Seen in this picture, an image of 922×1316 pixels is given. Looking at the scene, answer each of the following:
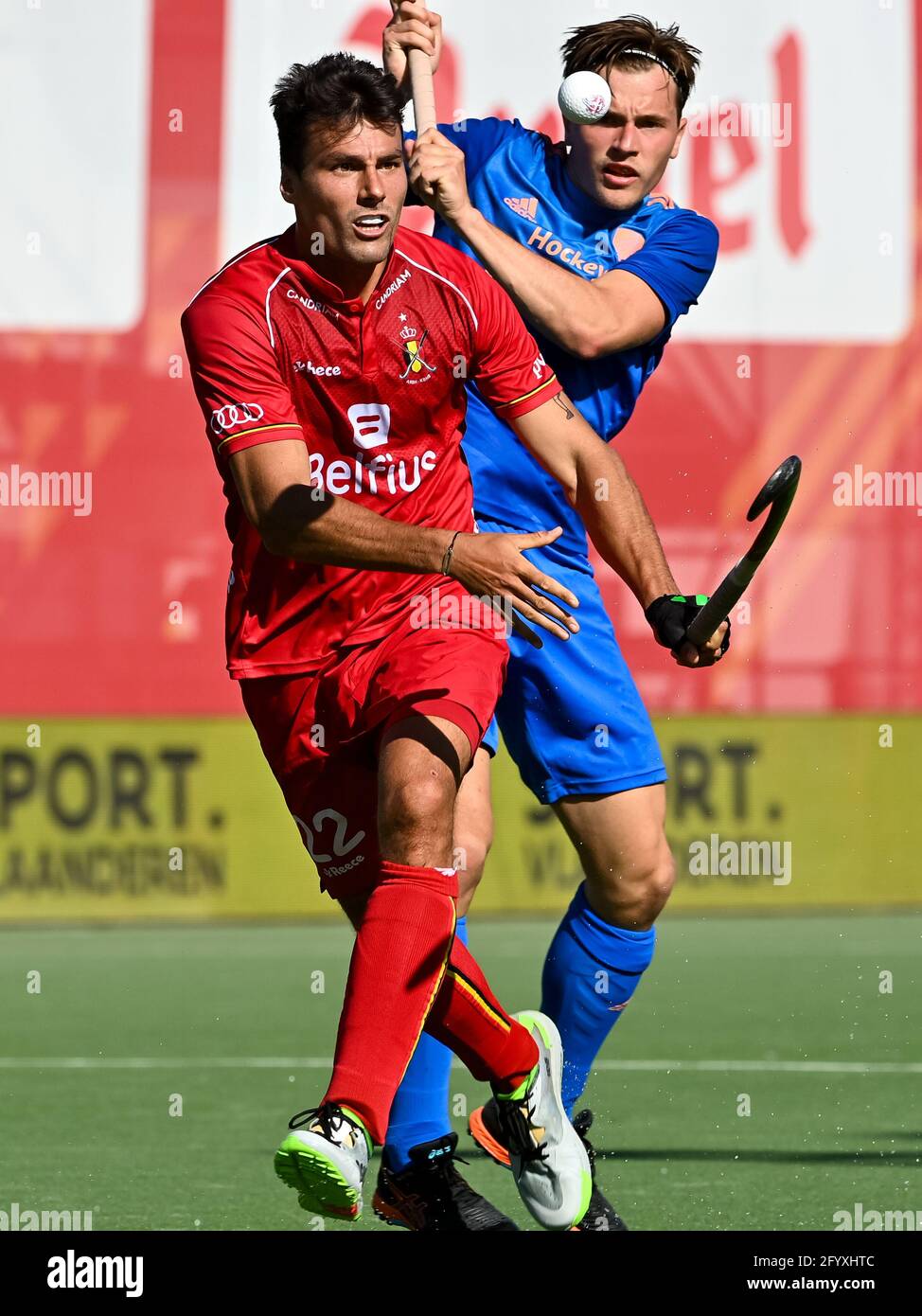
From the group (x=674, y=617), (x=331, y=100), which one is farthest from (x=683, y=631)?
(x=331, y=100)

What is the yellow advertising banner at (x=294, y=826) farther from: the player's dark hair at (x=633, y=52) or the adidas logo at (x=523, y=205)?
the player's dark hair at (x=633, y=52)

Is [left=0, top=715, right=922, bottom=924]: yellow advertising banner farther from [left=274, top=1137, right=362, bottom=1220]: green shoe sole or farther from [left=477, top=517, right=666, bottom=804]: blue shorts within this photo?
[left=274, top=1137, right=362, bottom=1220]: green shoe sole

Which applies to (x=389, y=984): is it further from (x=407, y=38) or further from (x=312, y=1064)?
(x=312, y=1064)

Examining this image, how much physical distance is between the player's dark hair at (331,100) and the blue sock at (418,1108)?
5.32 ft

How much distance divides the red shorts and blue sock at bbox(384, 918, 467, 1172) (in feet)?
1.19

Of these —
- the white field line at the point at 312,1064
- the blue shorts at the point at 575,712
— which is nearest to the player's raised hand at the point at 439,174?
the blue shorts at the point at 575,712

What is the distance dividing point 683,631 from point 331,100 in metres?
1.23

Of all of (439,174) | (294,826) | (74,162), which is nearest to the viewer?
(439,174)

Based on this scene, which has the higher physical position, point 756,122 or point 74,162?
point 756,122

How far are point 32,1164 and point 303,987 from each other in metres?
4.06

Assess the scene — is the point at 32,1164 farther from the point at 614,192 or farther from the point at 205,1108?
the point at 614,192

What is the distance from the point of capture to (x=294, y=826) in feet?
38.3

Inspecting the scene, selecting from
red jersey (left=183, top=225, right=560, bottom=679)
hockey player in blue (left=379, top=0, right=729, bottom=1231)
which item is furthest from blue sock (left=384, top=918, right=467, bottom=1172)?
red jersey (left=183, top=225, right=560, bottom=679)
